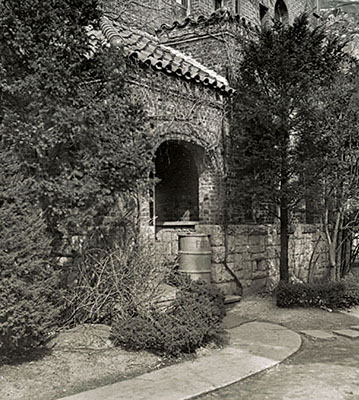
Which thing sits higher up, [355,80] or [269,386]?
[355,80]

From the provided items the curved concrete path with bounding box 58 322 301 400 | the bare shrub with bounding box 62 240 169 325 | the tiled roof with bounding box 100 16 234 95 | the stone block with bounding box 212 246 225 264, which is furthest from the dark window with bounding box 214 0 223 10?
the curved concrete path with bounding box 58 322 301 400

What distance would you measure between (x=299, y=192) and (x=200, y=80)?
116 inches

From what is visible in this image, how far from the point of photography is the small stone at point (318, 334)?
6933 millimetres

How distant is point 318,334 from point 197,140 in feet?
14.8

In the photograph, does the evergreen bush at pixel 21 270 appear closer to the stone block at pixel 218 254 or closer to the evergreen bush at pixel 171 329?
the evergreen bush at pixel 171 329

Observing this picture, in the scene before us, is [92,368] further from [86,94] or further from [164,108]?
[164,108]

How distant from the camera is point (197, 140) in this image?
32.4 feet

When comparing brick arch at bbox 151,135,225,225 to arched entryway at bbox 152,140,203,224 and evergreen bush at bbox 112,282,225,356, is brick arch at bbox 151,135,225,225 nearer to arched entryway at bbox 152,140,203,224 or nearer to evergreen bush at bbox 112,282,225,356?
arched entryway at bbox 152,140,203,224

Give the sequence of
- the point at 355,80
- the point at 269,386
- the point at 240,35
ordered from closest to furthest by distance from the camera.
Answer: the point at 269,386 → the point at 355,80 → the point at 240,35

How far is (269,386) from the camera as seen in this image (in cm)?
480

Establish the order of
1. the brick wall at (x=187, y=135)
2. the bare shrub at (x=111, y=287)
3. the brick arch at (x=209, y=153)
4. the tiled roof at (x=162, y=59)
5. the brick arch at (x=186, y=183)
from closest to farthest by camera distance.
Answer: the bare shrub at (x=111, y=287)
the tiled roof at (x=162, y=59)
the brick wall at (x=187, y=135)
the brick arch at (x=209, y=153)
the brick arch at (x=186, y=183)

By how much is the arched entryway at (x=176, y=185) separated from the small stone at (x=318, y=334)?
445cm

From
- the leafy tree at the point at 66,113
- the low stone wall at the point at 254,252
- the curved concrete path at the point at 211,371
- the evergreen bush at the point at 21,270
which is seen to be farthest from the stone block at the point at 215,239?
the evergreen bush at the point at 21,270

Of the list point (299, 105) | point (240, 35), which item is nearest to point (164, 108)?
point (299, 105)
